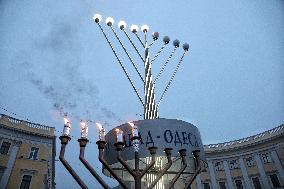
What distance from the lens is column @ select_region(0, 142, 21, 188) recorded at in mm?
21250

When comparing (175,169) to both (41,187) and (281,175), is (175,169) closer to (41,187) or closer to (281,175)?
(41,187)

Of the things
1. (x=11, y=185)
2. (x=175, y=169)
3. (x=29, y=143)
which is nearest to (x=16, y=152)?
(x=29, y=143)

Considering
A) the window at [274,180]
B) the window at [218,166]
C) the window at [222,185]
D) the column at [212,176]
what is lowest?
the window at [274,180]

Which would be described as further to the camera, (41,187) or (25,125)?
(25,125)

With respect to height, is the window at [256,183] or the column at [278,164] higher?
the column at [278,164]

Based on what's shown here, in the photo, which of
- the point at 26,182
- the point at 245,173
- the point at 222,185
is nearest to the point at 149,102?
the point at 26,182

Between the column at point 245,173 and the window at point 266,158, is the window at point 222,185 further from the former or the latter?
the window at point 266,158

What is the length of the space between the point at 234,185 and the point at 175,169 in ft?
75.1

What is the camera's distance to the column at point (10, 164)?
2125 cm

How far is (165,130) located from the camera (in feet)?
18.8

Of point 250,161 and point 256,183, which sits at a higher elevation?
point 250,161

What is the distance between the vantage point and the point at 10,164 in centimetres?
2238

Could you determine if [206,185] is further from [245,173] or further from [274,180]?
[274,180]

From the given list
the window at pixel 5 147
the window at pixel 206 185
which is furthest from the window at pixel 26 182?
the window at pixel 206 185
